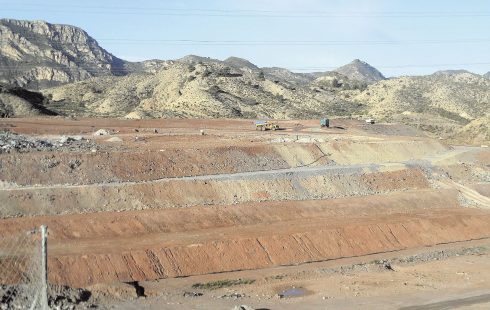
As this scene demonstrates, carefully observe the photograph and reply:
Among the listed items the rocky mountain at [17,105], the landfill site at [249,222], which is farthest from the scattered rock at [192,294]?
the rocky mountain at [17,105]

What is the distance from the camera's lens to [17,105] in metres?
93.9

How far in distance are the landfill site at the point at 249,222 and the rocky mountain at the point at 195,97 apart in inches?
1889

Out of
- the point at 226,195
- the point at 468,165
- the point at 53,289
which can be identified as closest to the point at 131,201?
the point at 226,195

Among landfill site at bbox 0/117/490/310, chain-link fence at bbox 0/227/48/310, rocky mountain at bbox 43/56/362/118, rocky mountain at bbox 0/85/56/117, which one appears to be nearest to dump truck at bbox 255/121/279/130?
landfill site at bbox 0/117/490/310

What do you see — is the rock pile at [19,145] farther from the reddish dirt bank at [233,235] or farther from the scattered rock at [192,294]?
the scattered rock at [192,294]

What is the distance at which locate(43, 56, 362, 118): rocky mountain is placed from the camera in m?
109

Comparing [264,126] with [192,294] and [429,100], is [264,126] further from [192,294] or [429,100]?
[429,100]

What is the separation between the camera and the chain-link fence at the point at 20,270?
21.1 m

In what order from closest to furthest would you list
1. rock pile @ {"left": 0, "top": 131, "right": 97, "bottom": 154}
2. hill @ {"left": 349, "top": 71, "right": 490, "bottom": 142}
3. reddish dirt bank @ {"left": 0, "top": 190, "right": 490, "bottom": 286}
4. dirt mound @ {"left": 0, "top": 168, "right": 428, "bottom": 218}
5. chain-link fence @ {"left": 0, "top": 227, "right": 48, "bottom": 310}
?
chain-link fence @ {"left": 0, "top": 227, "right": 48, "bottom": 310} → reddish dirt bank @ {"left": 0, "top": 190, "right": 490, "bottom": 286} → dirt mound @ {"left": 0, "top": 168, "right": 428, "bottom": 218} → rock pile @ {"left": 0, "top": 131, "right": 97, "bottom": 154} → hill @ {"left": 349, "top": 71, "right": 490, "bottom": 142}

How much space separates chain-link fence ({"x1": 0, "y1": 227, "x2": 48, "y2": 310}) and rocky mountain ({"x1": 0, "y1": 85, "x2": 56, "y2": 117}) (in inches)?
2466

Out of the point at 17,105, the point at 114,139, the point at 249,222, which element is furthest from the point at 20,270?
the point at 17,105

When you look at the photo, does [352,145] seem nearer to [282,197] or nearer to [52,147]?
[282,197]

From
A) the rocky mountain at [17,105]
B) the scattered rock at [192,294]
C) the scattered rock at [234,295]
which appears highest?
the rocky mountain at [17,105]

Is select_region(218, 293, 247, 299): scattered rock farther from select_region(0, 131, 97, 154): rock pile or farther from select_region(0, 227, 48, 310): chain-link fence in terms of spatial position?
select_region(0, 131, 97, 154): rock pile
